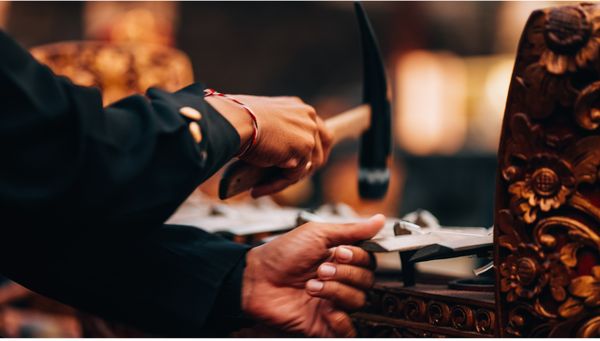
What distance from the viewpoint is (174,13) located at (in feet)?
26.7

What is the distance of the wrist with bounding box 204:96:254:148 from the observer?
112 cm

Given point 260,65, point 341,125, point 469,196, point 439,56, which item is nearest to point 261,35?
point 260,65

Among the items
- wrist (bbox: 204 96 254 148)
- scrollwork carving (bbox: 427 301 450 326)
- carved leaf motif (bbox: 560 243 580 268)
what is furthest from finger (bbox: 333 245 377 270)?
carved leaf motif (bbox: 560 243 580 268)

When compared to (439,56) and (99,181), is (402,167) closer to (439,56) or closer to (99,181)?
(439,56)

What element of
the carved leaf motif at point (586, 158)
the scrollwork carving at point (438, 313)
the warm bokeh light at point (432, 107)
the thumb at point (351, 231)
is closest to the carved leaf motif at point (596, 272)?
the carved leaf motif at point (586, 158)

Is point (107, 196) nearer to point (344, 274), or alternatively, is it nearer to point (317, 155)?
point (344, 274)

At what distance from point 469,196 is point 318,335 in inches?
207

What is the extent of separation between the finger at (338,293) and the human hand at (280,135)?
243 mm

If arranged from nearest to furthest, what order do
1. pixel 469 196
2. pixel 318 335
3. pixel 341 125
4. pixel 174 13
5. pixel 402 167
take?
pixel 318 335 < pixel 341 125 < pixel 469 196 < pixel 402 167 < pixel 174 13

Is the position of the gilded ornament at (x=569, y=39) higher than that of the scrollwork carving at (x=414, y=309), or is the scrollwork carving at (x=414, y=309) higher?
the gilded ornament at (x=569, y=39)

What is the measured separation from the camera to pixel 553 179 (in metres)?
0.97

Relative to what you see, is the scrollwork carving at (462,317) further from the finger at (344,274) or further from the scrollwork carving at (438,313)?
the finger at (344,274)

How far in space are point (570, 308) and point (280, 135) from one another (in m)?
0.55

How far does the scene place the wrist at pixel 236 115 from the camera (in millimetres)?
1121
